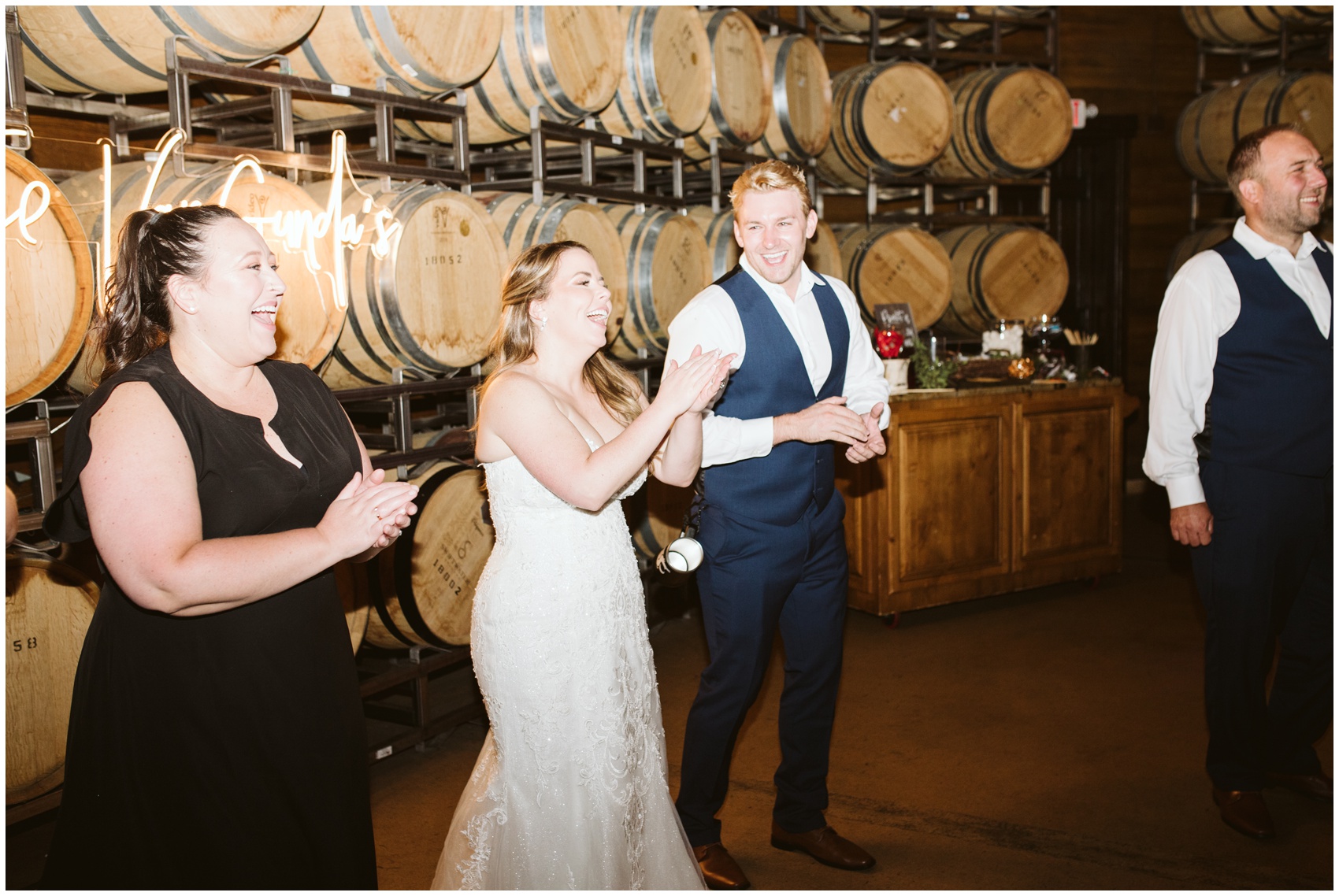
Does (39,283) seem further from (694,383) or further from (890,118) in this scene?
(890,118)

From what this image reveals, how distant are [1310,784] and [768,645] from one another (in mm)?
1704

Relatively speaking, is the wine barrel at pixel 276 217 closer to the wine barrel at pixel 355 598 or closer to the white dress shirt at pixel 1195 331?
the wine barrel at pixel 355 598

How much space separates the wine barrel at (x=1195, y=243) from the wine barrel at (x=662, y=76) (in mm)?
4252

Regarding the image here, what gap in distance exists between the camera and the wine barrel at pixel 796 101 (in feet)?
16.3

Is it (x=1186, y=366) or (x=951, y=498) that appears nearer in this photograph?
(x=1186, y=366)

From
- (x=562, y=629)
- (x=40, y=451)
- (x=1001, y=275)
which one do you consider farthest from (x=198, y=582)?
(x=1001, y=275)

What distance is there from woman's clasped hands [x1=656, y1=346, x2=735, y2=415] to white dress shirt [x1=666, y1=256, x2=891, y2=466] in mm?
405

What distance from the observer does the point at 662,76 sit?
4.18 m

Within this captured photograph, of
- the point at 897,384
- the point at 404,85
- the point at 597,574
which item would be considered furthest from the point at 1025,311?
the point at 597,574

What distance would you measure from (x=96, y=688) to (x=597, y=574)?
0.90m

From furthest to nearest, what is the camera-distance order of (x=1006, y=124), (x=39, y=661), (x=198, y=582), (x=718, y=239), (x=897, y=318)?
(x=1006, y=124)
(x=897, y=318)
(x=718, y=239)
(x=39, y=661)
(x=198, y=582)

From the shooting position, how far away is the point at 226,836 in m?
1.60

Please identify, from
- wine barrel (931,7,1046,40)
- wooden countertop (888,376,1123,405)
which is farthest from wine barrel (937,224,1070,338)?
wine barrel (931,7,1046,40)

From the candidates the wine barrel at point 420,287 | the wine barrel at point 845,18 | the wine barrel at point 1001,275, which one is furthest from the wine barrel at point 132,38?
the wine barrel at point 1001,275
